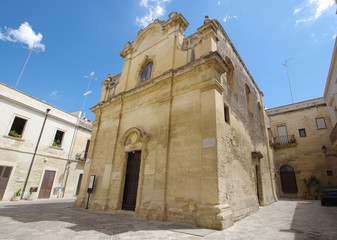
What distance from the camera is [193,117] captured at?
6734 millimetres

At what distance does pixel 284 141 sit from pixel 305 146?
1.74m

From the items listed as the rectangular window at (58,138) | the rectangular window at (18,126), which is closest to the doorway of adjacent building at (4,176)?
the rectangular window at (18,126)

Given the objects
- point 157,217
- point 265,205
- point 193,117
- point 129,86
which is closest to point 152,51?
point 129,86

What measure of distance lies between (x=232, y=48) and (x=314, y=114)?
12316mm

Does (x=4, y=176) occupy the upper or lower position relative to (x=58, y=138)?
lower

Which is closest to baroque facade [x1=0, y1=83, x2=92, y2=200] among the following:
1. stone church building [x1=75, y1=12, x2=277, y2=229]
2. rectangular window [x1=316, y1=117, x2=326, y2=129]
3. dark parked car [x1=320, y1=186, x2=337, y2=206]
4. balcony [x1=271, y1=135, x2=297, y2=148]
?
stone church building [x1=75, y1=12, x2=277, y2=229]

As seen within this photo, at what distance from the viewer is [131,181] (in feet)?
26.5

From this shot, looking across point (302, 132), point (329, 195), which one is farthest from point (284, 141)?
point (329, 195)

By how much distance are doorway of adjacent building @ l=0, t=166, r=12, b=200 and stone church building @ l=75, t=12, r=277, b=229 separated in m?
6.40

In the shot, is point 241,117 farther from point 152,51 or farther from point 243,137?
point 152,51

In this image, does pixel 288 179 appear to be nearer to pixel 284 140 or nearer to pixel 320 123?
pixel 284 140

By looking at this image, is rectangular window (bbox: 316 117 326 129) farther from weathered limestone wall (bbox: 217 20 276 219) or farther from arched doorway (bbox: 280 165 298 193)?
weathered limestone wall (bbox: 217 20 276 219)

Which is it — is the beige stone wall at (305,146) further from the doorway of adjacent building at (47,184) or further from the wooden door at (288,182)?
the doorway of adjacent building at (47,184)

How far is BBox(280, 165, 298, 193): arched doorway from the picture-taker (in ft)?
52.3
